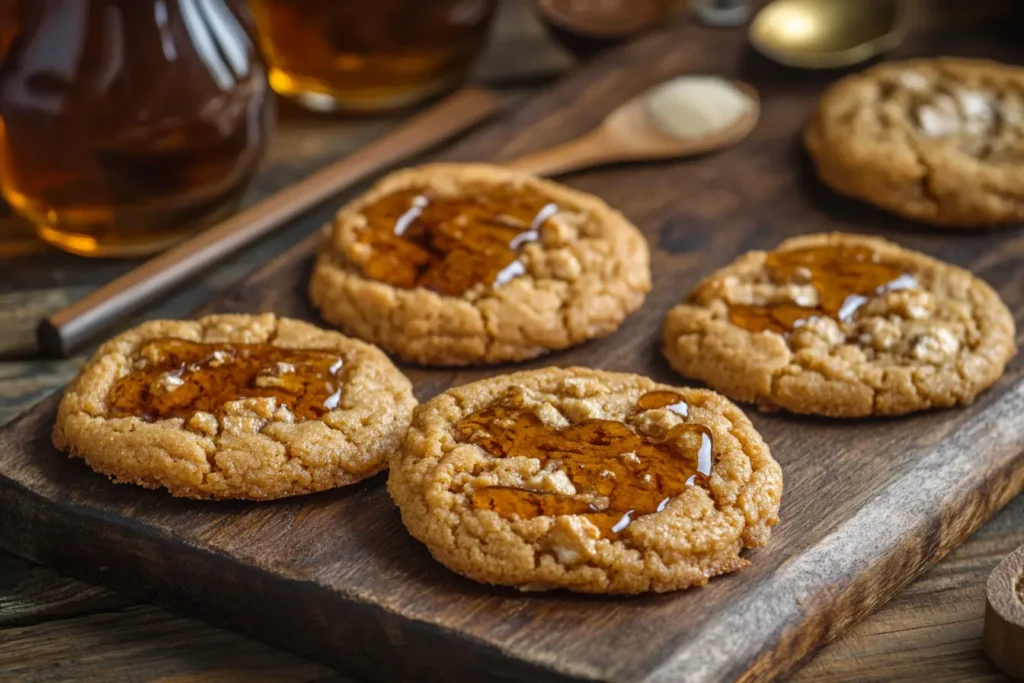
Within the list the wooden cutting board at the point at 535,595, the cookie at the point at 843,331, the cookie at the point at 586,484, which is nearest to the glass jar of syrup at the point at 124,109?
the wooden cutting board at the point at 535,595

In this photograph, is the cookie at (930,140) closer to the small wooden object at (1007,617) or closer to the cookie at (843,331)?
the cookie at (843,331)

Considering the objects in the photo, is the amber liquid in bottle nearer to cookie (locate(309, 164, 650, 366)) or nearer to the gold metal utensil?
cookie (locate(309, 164, 650, 366))

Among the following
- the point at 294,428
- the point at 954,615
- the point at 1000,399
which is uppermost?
the point at 294,428

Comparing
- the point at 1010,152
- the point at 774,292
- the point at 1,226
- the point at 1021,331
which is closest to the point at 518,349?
the point at 774,292

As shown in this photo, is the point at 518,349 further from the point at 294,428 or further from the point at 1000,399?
the point at 1000,399

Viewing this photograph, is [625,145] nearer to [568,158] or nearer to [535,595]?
[568,158]

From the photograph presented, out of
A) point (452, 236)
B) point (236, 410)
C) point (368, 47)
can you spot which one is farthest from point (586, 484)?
point (368, 47)
